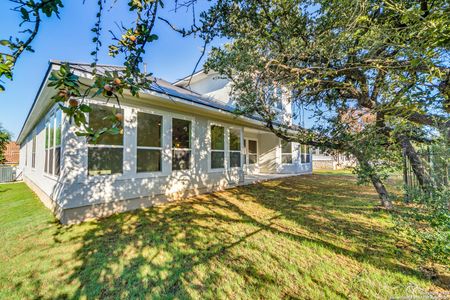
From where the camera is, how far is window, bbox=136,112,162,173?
616 cm

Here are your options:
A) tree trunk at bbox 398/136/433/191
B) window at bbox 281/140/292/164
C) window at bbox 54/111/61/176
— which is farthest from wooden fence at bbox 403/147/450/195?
window at bbox 281/140/292/164

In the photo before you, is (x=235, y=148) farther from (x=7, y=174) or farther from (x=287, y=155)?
(x=7, y=174)

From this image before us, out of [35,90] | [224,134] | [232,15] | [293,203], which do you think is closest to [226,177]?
[224,134]

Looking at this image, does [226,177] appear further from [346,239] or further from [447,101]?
[447,101]

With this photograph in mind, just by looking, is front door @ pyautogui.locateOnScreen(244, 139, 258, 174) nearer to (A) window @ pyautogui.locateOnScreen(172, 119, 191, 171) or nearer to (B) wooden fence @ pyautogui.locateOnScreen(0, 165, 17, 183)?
(A) window @ pyautogui.locateOnScreen(172, 119, 191, 171)

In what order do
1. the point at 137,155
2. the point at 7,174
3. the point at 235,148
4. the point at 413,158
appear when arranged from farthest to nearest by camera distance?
the point at 7,174 < the point at 235,148 < the point at 137,155 < the point at 413,158

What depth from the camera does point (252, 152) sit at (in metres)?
14.3

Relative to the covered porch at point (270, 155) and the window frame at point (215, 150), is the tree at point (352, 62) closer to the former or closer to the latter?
the window frame at point (215, 150)

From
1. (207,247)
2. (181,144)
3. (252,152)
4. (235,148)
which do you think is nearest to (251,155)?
(252,152)

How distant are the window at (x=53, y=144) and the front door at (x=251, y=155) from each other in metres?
9.45

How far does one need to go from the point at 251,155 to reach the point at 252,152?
1.12 feet

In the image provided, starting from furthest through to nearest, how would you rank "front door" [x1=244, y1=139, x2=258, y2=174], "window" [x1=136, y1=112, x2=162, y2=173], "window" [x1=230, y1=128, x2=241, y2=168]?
"front door" [x1=244, y1=139, x2=258, y2=174]
"window" [x1=230, y1=128, x2=241, y2=168]
"window" [x1=136, y1=112, x2=162, y2=173]

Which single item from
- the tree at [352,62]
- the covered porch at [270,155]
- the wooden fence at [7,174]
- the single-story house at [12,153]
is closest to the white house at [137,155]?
the tree at [352,62]

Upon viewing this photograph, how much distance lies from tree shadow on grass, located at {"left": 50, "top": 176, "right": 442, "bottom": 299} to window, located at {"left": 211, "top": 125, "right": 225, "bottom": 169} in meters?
2.64
